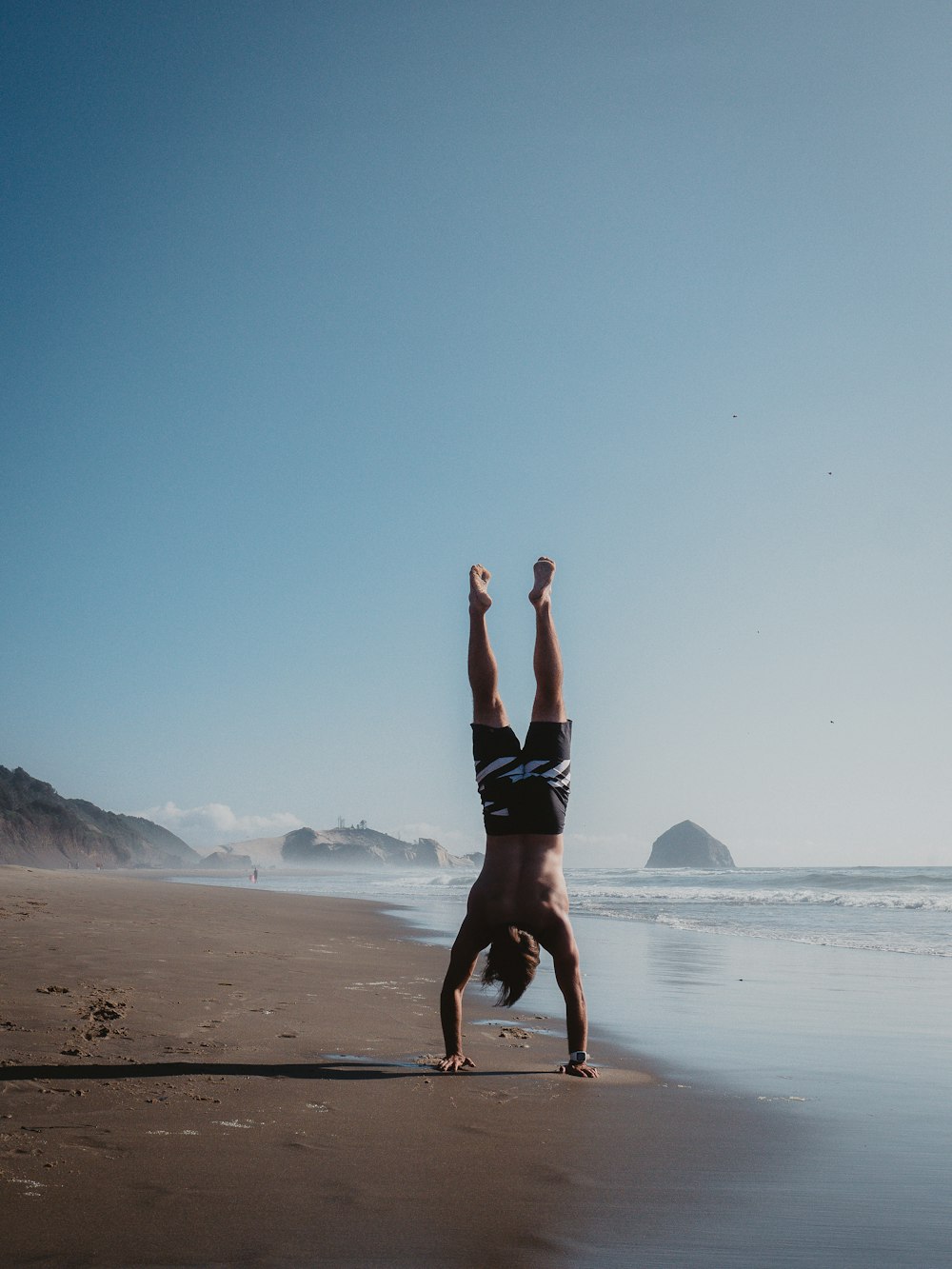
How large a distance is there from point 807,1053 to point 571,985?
6.74 ft

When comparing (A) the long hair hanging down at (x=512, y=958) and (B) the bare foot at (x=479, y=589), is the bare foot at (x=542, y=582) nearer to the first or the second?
(B) the bare foot at (x=479, y=589)

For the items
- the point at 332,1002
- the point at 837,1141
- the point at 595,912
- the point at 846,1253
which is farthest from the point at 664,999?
the point at 595,912

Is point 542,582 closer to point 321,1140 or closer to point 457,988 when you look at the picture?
point 457,988

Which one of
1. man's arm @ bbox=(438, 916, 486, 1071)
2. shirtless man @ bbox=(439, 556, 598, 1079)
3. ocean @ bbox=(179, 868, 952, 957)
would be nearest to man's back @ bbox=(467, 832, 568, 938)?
shirtless man @ bbox=(439, 556, 598, 1079)

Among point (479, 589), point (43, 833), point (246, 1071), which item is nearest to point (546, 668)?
point (479, 589)

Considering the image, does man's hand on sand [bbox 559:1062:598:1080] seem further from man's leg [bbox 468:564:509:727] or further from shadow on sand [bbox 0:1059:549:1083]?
man's leg [bbox 468:564:509:727]

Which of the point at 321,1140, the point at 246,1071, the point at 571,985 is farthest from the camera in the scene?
the point at 571,985

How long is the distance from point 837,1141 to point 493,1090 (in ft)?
5.22

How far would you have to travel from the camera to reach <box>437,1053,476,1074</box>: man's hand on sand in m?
4.98

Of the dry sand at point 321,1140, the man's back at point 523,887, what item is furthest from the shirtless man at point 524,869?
the dry sand at point 321,1140

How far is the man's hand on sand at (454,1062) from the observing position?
498 cm

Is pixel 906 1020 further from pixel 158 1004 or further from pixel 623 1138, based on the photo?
pixel 158 1004

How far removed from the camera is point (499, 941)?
5.11 m

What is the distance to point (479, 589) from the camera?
5758mm
